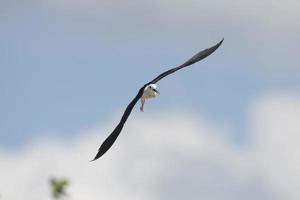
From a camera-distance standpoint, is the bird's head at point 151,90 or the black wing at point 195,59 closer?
the bird's head at point 151,90

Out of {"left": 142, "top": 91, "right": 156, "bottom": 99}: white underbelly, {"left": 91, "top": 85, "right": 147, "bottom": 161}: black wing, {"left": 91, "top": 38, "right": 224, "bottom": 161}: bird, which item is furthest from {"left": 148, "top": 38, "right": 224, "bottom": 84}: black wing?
{"left": 91, "top": 85, "right": 147, "bottom": 161}: black wing

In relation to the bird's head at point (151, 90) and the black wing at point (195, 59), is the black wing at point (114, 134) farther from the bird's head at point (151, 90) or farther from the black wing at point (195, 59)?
the black wing at point (195, 59)

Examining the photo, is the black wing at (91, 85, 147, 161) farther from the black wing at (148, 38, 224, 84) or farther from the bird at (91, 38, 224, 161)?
the black wing at (148, 38, 224, 84)

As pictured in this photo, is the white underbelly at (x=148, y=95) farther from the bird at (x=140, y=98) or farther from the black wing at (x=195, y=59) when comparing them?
the black wing at (x=195, y=59)

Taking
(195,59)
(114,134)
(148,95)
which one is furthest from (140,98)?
(195,59)

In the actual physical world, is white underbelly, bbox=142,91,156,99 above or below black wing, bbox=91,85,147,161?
above

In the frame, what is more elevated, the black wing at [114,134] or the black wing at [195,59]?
→ the black wing at [195,59]

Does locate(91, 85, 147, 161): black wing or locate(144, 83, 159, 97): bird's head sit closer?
locate(91, 85, 147, 161): black wing

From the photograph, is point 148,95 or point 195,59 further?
point 195,59

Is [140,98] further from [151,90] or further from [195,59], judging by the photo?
[195,59]

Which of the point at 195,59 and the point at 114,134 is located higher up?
the point at 195,59

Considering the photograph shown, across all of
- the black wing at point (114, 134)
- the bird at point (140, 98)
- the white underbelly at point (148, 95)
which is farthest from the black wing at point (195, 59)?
the black wing at point (114, 134)

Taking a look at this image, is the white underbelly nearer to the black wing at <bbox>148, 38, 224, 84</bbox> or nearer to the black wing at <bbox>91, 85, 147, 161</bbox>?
the black wing at <bbox>91, 85, 147, 161</bbox>

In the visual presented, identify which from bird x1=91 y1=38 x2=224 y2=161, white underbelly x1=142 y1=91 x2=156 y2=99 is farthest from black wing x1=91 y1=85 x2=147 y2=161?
white underbelly x1=142 y1=91 x2=156 y2=99
